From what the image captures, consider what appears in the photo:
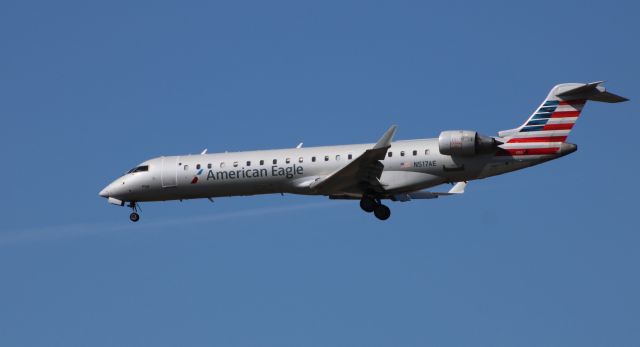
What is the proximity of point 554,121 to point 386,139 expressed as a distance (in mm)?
6129

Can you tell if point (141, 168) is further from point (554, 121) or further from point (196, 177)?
point (554, 121)

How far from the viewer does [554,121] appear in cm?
4300

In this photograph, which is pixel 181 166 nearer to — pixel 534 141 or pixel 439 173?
pixel 439 173

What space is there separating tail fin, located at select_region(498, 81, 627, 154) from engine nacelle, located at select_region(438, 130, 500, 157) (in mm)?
793

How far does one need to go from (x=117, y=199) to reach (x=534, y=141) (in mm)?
15808

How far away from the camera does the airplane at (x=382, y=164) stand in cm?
4275

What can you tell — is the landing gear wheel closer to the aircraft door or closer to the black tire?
the black tire

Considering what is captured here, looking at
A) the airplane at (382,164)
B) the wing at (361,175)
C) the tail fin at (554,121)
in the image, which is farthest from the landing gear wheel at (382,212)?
the tail fin at (554,121)

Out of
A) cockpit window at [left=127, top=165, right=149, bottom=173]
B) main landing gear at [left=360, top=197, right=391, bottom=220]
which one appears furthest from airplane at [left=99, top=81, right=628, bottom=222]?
cockpit window at [left=127, top=165, right=149, bottom=173]

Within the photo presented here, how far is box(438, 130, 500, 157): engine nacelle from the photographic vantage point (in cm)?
4253

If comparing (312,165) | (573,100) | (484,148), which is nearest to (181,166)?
(312,165)

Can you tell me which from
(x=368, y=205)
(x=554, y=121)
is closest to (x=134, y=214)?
(x=368, y=205)

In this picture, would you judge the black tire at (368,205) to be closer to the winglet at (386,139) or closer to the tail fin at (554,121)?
the winglet at (386,139)

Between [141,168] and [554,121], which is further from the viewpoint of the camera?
[141,168]
